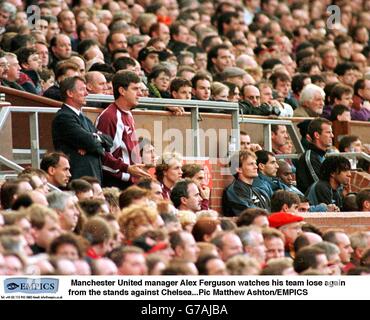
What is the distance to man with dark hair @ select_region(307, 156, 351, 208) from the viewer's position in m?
18.8

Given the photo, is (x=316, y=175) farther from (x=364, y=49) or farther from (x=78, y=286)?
(x=364, y=49)

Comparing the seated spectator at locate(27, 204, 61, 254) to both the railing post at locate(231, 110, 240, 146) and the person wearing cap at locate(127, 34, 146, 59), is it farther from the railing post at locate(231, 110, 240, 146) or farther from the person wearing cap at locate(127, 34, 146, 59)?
the person wearing cap at locate(127, 34, 146, 59)

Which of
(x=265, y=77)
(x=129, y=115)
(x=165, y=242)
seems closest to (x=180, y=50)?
(x=265, y=77)

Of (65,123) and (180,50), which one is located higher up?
(180,50)

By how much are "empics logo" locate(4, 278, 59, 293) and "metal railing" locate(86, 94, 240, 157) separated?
213 inches

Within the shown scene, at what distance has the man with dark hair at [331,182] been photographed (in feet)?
61.6

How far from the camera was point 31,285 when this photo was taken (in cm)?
1255

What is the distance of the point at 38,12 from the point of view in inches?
902

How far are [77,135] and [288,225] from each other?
231 centimetres

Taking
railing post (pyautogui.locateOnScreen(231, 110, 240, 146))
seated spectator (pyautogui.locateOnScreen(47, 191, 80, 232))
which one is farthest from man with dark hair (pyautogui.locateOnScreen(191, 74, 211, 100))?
seated spectator (pyautogui.locateOnScreen(47, 191, 80, 232))

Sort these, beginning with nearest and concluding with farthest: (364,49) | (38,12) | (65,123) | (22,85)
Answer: (65,123), (22,85), (38,12), (364,49)

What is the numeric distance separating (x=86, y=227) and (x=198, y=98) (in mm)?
6775

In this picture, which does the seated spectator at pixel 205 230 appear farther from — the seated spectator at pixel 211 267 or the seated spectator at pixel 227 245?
the seated spectator at pixel 211 267

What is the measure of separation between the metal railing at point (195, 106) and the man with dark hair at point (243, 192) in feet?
3.03
